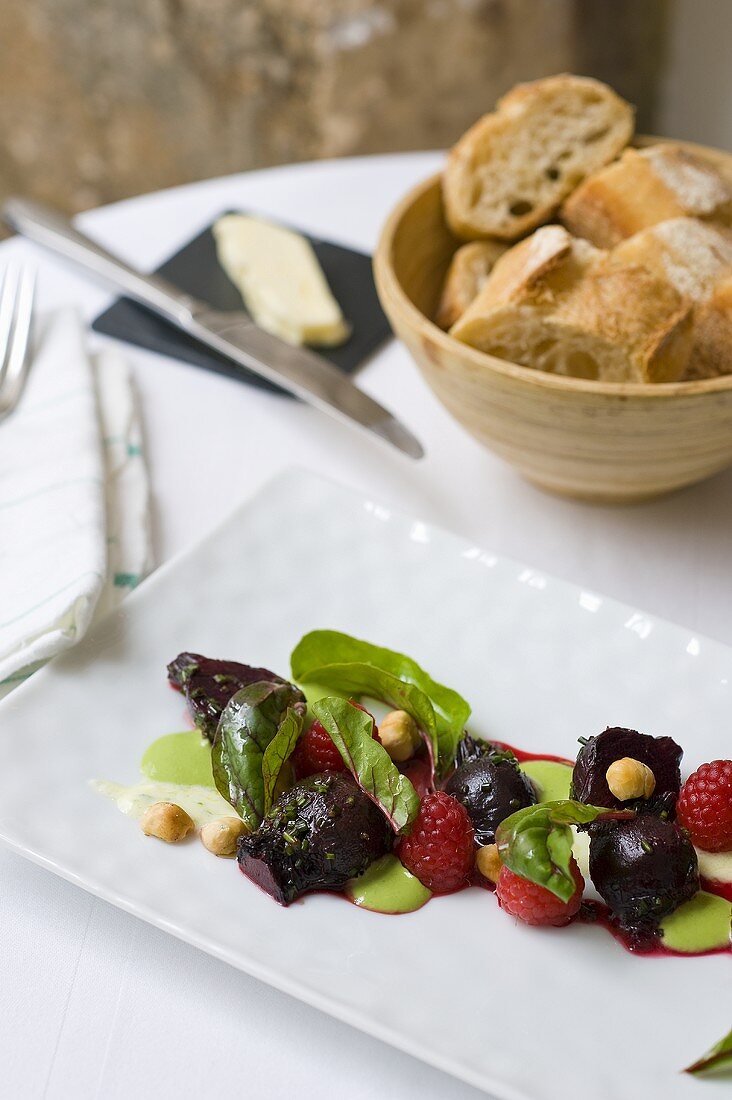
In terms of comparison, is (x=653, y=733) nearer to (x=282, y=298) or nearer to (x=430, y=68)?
(x=282, y=298)

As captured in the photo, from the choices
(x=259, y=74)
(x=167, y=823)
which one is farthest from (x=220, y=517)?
(x=259, y=74)

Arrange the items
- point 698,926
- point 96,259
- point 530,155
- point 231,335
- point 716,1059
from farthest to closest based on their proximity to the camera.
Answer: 1. point 96,259
2. point 231,335
3. point 530,155
4. point 698,926
5. point 716,1059

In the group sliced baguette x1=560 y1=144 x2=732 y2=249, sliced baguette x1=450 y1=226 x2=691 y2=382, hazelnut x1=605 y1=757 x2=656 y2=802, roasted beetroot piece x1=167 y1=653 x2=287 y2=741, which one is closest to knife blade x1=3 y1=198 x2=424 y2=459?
sliced baguette x1=450 y1=226 x2=691 y2=382

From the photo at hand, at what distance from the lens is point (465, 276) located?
1318mm

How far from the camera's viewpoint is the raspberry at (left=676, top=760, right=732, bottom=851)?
85cm

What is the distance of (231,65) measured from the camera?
10.3 ft

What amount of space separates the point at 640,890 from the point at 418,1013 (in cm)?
18

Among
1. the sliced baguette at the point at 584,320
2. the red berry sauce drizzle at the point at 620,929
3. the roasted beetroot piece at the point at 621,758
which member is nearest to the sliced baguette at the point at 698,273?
the sliced baguette at the point at 584,320

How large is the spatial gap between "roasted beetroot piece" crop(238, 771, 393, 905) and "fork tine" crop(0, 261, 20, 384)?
0.88 meters

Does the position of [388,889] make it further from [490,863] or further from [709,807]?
[709,807]

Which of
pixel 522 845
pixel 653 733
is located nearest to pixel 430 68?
pixel 653 733

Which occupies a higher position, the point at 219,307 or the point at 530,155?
the point at 530,155

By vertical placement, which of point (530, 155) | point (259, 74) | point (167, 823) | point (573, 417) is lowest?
point (259, 74)

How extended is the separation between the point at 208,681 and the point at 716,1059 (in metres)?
0.50
